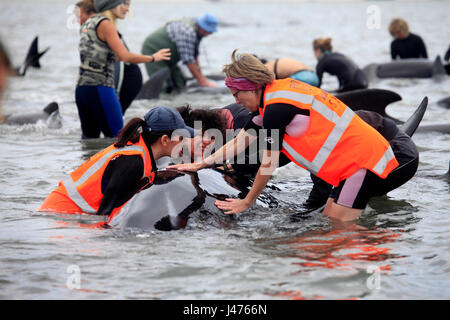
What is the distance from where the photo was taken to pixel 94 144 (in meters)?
8.59

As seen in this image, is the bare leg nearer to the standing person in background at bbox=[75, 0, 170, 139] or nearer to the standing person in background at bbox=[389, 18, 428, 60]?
the standing person in background at bbox=[75, 0, 170, 139]

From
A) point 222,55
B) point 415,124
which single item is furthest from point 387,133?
point 222,55

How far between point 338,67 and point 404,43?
15.8ft

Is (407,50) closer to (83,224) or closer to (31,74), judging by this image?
(31,74)

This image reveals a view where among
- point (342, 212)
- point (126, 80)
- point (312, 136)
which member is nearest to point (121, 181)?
point (312, 136)

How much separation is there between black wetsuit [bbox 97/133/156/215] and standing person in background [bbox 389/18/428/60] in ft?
36.4

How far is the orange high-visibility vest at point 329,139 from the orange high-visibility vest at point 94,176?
100 centimetres

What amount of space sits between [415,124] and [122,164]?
3.13m

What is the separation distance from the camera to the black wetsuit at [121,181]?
16.2 feet

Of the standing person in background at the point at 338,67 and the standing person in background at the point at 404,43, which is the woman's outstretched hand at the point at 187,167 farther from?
the standing person in background at the point at 404,43

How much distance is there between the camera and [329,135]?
Result: 16.0 feet

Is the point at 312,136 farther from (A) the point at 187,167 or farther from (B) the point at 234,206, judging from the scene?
(A) the point at 187,167

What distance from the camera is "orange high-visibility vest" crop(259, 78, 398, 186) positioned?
15.7 feet

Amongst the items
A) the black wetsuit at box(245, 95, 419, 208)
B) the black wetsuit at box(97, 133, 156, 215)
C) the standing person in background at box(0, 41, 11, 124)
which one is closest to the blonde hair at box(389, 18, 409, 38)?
the black wetsuit at box(245, 95, 419, 208)
